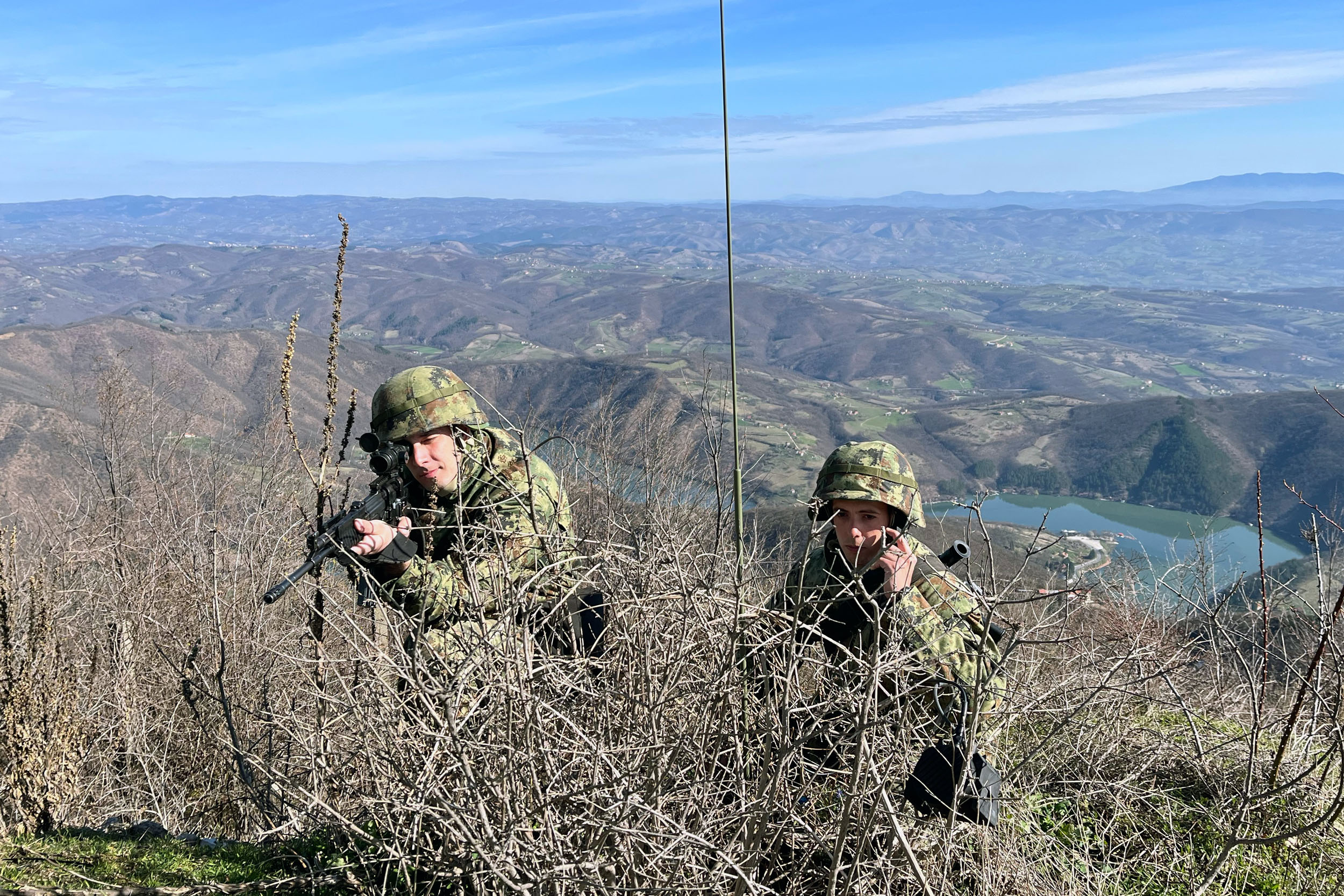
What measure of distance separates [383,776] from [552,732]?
57 cm

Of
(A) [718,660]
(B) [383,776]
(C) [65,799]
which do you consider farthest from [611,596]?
(C) [65,799]

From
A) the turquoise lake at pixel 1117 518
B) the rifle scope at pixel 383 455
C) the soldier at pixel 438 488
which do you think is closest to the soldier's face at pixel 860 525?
the soldier at pixel 438 488

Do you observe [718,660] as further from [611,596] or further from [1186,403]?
[1186,403]

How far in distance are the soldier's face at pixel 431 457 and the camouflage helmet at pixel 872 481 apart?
5.30 ft

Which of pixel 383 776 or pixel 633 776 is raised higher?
pixel 633 776

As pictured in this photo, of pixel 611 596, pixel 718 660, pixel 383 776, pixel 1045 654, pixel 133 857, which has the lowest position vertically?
pixel 133 857

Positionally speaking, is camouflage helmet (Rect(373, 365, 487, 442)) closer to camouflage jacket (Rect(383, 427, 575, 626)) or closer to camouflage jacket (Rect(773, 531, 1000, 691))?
camouflage jacket (Rect(383, 427, 575, 626))

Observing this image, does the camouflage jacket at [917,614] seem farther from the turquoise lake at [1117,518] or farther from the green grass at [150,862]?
the turquoise lake at [1117,518]

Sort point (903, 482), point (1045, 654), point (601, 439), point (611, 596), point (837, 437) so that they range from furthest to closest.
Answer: point (837, 437)
point (601, 439)
point (1045, 654)
point (903, 482)
point (611, 596)

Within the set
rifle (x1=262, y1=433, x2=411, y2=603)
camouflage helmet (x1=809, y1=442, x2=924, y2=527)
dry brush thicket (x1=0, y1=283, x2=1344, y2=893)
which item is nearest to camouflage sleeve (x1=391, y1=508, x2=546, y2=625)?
dry brush thicket (x1=0, y1=283, x2=1344, y2=893)

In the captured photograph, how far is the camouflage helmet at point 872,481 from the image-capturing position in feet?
10.4

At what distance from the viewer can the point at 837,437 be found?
90.3m

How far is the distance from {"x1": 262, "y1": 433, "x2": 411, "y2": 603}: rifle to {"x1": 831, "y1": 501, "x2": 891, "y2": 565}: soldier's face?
161cm

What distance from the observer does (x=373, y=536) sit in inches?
134
